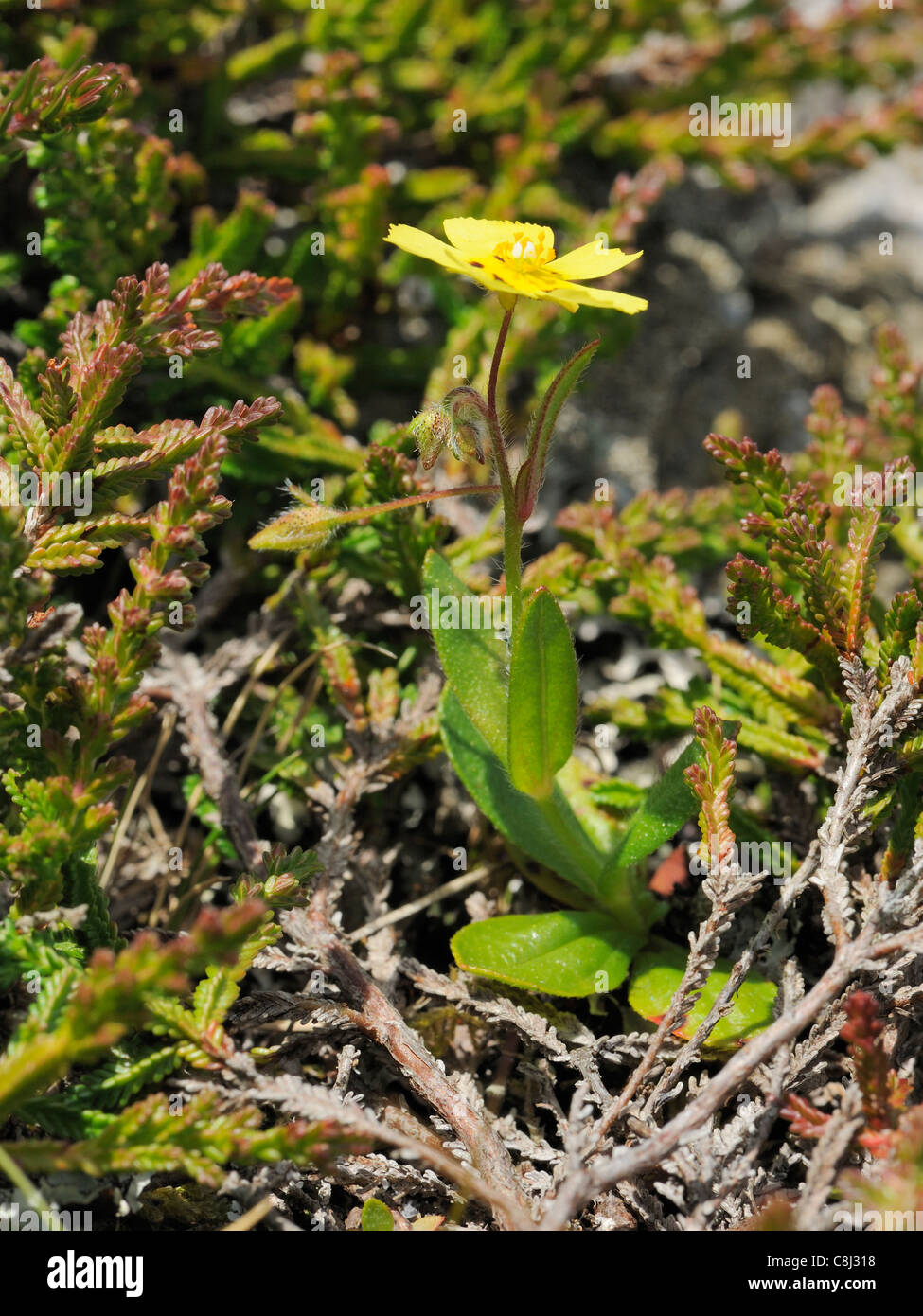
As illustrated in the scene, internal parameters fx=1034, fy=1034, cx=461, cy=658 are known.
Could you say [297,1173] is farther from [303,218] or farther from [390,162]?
[390,162]

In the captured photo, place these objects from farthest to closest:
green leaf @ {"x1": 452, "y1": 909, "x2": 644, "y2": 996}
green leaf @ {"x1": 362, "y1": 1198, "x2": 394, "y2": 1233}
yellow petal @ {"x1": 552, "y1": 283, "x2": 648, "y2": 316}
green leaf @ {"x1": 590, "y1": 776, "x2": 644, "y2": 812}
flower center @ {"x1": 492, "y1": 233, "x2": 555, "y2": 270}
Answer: green leaf @ {"x1": 590, "y1": 776, "x2": 644, "y2": 812}, green leaf @ {"x1": 452, "y1": 909, "x2": 644, "y2": 996}, flower center @ {"x1": 492, "y1": 233, "x2": 555, "y2": 270}, green leaf @ {"x1": 362, "y1": 1198, "x2": 394, "y2": 1233}, yellow petal @ {"x1": 552, "y1": 283, "x2": 648, "y2": 316}

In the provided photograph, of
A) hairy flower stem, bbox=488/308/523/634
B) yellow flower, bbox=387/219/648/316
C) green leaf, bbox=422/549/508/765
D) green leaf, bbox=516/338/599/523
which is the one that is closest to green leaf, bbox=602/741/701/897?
green leaf, bbox=422/549/508/765

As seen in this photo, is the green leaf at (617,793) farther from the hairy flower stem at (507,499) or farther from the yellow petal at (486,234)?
the yellow petal at (486,234)

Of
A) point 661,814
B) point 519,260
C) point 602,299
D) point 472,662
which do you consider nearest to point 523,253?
point 519,260

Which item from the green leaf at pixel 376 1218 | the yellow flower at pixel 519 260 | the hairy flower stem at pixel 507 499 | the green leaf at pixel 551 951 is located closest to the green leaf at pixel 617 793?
the green leaf at pixel 551 951

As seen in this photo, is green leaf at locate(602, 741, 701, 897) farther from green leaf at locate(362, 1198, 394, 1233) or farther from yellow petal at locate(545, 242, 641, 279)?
yellow petal at locate(545, 242, 641, 279)

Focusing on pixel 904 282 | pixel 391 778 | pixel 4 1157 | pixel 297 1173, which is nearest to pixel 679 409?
pixel 904 282
